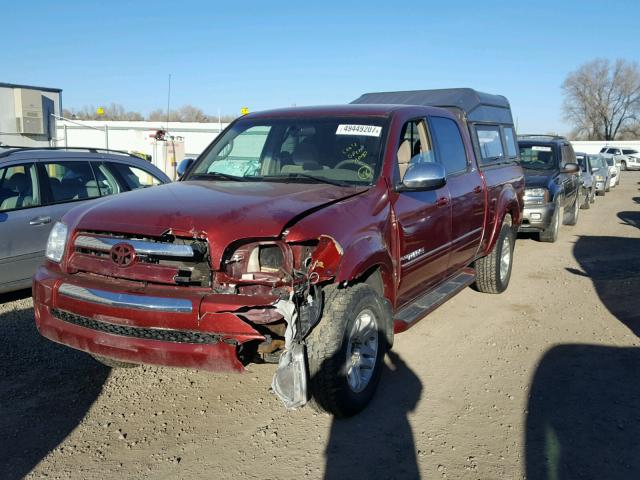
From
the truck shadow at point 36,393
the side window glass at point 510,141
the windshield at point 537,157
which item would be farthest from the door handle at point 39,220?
the windshield at point 537,157

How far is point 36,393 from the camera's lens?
4.20 meters

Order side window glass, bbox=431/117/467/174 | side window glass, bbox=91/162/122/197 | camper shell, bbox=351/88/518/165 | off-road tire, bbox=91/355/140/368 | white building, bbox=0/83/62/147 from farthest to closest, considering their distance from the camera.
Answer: white building, bbox=0/83/62/147, side window glass, bbox=91/162/122/197, camper shell, bbox=351/88/518/165, side window glass, bbox=431/117/467/174, off-road tire, bbox=91/355/140/368

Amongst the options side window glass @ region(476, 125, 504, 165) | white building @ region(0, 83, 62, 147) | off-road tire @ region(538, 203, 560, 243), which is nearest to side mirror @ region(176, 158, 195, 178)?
side window glass @ region(476, 125, 504, 165)

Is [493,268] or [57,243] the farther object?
[493,268]

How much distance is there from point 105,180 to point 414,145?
4080mm

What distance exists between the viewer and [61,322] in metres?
3.67

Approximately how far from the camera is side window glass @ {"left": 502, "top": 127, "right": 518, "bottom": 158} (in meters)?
7.69

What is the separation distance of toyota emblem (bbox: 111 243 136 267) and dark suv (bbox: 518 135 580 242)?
893 cm

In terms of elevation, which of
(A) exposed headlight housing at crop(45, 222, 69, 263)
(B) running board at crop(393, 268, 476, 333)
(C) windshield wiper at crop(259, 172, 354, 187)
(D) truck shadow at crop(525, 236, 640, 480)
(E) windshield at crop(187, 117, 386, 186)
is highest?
(E) windshield at crop(187, 117, 386, 186)

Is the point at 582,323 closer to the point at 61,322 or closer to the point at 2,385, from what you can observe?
the point at 61,322

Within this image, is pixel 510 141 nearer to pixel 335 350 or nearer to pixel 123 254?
pixel 335 350

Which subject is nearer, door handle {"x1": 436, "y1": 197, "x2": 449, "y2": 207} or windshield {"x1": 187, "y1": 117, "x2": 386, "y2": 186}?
windshield {"x1": 187, "y1": 117, "x2": 386, "y2": 186}

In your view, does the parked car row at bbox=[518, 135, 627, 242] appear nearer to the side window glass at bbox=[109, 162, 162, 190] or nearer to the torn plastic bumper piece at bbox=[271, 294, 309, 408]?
the side window glass at bbox=[109, 162, 162, 190]

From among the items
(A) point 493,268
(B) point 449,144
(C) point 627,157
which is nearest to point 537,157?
(A) point 493,268
